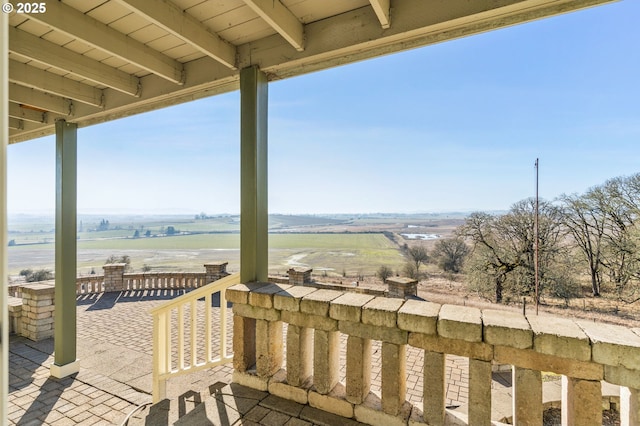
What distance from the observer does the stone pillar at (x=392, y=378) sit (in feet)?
5.13

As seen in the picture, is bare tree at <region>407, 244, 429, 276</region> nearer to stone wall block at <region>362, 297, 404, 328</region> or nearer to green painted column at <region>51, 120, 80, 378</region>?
stone wall block at <region>362, 297, 404, 328</region>

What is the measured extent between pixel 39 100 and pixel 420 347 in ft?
13.7

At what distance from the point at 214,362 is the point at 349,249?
13012 millimetres

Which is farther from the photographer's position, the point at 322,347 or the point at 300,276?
the point at 300,276

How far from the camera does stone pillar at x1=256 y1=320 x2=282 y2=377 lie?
191cm

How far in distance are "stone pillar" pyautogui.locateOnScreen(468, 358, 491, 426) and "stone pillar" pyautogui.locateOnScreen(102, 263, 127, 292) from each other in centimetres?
830

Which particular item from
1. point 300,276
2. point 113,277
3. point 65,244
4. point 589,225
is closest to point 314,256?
point 300,276

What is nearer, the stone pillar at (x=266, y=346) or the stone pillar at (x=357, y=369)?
the stone pillar at (x=357, y=369)

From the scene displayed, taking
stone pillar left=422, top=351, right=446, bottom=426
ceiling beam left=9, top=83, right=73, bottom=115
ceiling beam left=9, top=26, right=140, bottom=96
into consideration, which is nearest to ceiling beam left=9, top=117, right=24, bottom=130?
ceiling beam left=9, top=83, right=73, bottom=115

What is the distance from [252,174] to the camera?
2117 mm

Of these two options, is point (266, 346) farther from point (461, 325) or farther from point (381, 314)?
point (461, 325)

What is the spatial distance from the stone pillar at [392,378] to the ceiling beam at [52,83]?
3.51 meters

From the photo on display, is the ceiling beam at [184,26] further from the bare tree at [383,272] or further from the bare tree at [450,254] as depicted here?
the bare tree at [450,254]

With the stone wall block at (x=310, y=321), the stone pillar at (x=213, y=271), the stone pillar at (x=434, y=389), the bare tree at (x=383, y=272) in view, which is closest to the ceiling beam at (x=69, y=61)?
the stone wall block at (x=310, y=321)
